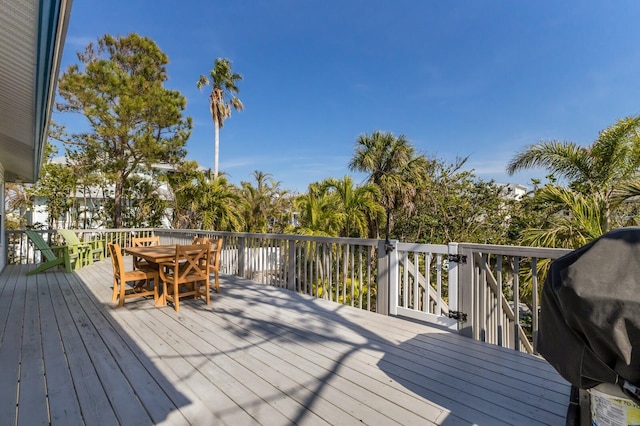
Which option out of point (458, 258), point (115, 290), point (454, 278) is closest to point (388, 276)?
point (454, 278)

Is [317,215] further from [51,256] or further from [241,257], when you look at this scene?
[51,256]

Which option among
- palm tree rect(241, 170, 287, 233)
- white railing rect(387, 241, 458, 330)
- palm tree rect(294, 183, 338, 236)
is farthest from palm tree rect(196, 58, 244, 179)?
white railing rect(387, 241, 458, 330)

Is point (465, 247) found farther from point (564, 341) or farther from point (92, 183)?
point (92, 183)

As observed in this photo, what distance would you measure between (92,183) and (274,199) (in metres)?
7.44

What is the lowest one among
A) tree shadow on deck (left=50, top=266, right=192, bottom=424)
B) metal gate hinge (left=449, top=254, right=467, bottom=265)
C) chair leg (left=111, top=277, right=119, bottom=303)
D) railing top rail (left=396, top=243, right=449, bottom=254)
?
tree shadow on deck (left=50, top=266, right=192, bottom=424)

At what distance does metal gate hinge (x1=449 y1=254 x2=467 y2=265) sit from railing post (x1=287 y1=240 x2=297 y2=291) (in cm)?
244

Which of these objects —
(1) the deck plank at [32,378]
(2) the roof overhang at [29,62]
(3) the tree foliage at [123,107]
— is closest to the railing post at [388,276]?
(1) the deck plank at [32,378]

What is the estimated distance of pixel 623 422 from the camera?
1.14 metres

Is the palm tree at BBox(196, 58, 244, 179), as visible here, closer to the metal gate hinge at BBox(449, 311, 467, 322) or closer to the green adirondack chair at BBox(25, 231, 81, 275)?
the green adirondack chair at BBox(25, 231, 81, 275)

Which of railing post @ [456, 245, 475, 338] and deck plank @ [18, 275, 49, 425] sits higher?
railing post @ [456, 245, 475, 338]

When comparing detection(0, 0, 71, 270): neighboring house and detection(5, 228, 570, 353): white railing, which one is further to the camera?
detection(5, 228, 570, 353): white railing

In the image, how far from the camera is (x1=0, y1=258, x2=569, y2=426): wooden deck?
1.83 m

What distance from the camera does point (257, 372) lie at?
2.33 meters

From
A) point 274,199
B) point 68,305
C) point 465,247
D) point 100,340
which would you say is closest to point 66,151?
point 274,199
